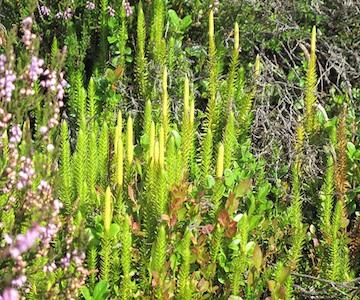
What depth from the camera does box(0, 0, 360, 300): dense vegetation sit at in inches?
86.4

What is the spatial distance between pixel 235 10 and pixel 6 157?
204 centimetres

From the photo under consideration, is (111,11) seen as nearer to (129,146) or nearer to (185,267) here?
(129,146)

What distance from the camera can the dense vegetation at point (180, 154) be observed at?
2.19m

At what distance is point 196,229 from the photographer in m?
2.75

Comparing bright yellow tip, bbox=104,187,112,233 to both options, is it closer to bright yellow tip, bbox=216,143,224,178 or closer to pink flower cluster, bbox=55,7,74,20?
bright yellow tip, bbox=216,143,224,178

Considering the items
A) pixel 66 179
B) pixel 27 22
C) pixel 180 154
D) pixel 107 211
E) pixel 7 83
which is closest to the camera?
pixel 7 83

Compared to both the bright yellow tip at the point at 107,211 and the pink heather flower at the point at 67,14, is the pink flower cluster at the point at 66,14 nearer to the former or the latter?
the pink heather flower at the point at 67,14

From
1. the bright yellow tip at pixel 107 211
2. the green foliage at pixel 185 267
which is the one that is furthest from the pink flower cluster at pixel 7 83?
the green foliage at pixel 185 267

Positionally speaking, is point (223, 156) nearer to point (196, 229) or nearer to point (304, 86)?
point (196, 229)

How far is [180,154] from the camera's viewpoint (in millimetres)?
2863

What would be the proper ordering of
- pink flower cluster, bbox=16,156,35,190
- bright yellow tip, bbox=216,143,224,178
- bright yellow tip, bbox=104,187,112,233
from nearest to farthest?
pink flower cluster, bbox=16,156,35,190 → bright yellow tip, bbox=104,187,112,233 → bright yellow tip, bbox=216,143,224,178

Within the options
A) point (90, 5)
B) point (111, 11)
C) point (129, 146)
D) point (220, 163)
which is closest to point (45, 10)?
point (90, 5)

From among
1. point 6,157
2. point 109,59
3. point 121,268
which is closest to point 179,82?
point 109,59

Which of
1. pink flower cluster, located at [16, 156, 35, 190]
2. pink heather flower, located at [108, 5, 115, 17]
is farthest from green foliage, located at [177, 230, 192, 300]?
pink heather flower, located at [108, 5, 115, 17]
